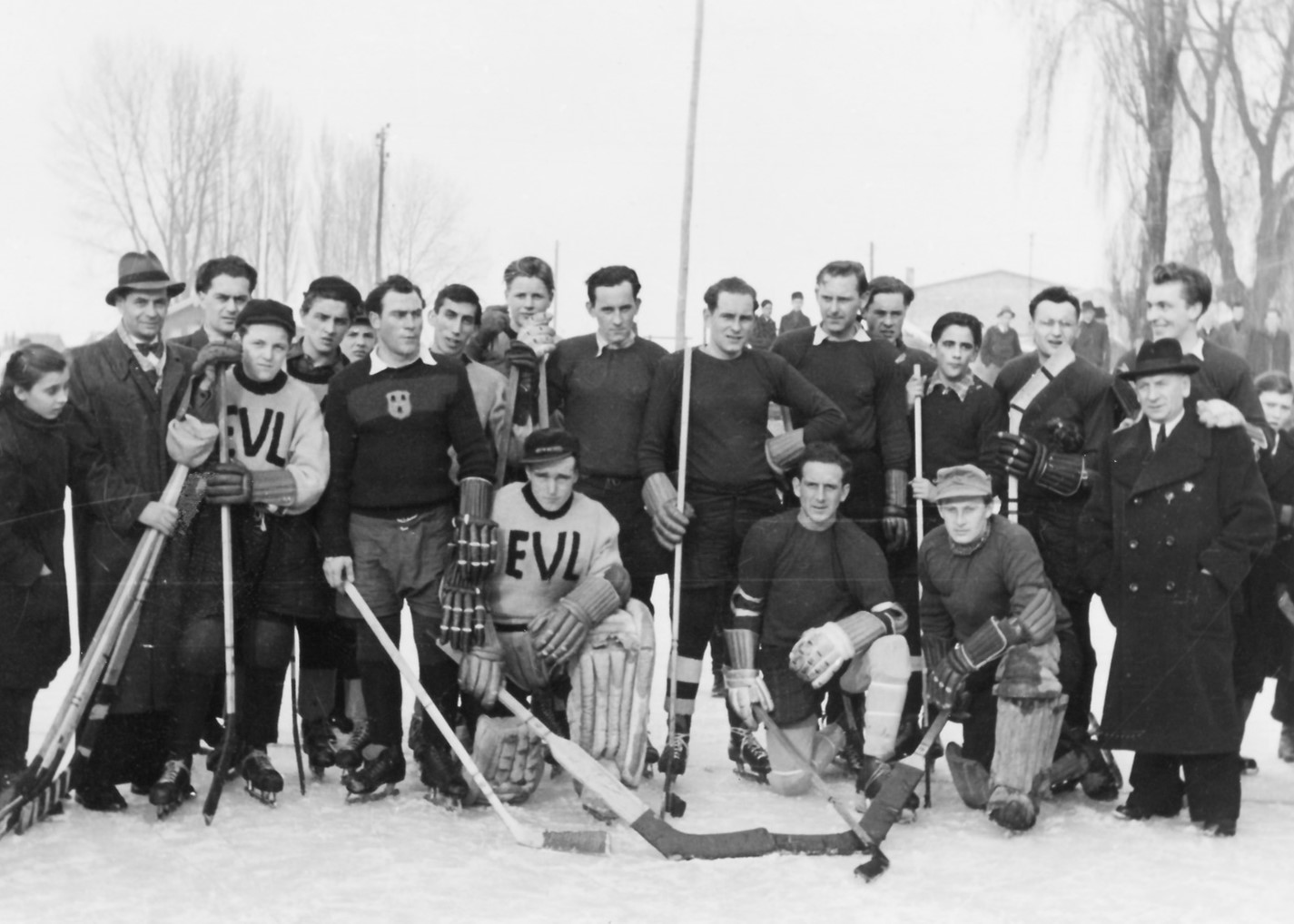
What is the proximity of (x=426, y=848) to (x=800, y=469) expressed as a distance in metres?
1.85

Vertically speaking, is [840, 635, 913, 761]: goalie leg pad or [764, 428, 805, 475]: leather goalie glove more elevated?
[764, 428, 805, 475]: leather goalie glove

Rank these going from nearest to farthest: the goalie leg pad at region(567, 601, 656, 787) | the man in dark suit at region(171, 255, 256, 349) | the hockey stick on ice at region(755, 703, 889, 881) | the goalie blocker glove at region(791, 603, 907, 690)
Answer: the hockey stick on ice at region(755, 703, 889, 881) < the goalie leg pad at region(567, 601, 656, 787) < the goalie blocker glove at region(791, 603, 907, 690) < the man in dark suit at region(171, 255, 256, 349)

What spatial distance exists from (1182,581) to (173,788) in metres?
3.14

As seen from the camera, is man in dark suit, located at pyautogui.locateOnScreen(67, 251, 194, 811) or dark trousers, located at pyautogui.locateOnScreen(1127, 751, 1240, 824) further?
man in dark suit, located at pyautogui.locateOnScreen(67, 251, 194, 811)

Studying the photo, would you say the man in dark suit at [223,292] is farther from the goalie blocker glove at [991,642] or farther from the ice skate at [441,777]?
the goalie blocker glove at [991,642]

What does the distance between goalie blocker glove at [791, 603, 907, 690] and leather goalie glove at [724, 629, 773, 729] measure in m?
0.15

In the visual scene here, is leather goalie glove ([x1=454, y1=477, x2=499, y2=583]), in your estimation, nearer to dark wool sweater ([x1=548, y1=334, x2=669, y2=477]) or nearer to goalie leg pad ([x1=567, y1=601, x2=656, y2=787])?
goalie leg pad ([x1=567, y1=601, x2=656, y2=787])

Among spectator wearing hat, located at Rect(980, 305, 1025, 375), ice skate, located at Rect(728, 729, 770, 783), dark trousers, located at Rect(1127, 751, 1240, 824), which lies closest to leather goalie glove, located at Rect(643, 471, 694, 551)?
ice skate, located at Rect(728, 729, 770, 783)

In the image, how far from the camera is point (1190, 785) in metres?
4.10

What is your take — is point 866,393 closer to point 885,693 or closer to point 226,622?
point 885,693

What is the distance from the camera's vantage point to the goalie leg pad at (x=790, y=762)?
177 inches

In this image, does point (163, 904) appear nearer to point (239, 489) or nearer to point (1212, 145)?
point (239, 489)

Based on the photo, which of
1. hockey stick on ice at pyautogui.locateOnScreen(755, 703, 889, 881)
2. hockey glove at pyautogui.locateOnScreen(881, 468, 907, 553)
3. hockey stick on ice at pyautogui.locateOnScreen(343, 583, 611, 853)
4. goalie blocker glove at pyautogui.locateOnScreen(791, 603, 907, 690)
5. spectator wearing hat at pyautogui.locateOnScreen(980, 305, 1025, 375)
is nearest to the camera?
hockey stick on ice at pyautogui.locateOnScreen(755, 703, 889, 881)

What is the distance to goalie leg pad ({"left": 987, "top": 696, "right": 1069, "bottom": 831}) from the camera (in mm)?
4109
